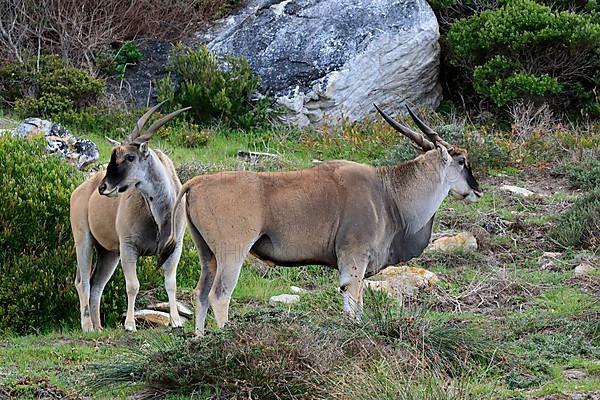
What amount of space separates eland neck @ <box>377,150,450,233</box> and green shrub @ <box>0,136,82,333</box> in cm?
298

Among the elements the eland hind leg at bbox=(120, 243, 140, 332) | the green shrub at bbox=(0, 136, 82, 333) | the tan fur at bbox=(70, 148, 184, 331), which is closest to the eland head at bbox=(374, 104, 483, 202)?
the tan fur at bbox=(70, 148, 184, 331)

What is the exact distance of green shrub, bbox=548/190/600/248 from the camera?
10531 mm

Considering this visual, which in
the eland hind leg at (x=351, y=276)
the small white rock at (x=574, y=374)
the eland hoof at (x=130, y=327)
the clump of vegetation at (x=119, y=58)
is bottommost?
the clump of vegetation at (x=119, y=58)

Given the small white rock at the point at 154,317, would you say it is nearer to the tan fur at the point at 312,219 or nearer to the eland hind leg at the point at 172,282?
the eland hind leg at the point at 172,282

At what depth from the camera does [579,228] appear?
34.8 feet

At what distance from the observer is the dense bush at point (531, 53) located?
52.2 feet

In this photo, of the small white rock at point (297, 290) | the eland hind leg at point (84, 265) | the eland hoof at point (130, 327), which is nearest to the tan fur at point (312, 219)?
the eland hoof at point (130, 327)

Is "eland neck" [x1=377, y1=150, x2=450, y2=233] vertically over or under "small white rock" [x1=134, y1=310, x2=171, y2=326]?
over

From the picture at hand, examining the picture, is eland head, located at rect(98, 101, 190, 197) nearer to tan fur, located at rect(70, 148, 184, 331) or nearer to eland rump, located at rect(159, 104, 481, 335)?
tan fur, located at rect(70, 148, 184, 331)

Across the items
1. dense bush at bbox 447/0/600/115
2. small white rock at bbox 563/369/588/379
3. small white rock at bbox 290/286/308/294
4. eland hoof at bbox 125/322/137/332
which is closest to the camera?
small white rock at bbox 563/369/588/379

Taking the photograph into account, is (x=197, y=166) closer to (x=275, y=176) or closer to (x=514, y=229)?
(x=514, y=229)

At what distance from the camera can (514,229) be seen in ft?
37.2

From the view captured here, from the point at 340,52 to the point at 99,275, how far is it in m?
8.16

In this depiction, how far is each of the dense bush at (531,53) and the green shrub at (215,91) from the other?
331cm
